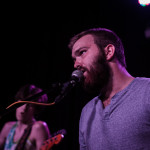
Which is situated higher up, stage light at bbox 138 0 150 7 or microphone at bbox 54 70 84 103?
stage light at bbox 138 0 150 7

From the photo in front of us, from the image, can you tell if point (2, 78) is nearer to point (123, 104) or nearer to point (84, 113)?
point (84, 113)

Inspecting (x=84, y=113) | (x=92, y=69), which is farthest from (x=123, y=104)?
(x=84, y=113)

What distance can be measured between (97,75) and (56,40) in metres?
2.63

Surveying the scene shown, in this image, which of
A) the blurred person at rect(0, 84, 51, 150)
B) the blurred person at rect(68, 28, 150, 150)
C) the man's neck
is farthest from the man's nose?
the blurred person at rect(0, 84, 51, 150)

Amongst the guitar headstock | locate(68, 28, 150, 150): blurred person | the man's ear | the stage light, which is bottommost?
the guitar headstock

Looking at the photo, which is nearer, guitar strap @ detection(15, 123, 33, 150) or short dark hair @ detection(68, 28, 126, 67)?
short dark hair @ detection(68, 28, 126, 67)

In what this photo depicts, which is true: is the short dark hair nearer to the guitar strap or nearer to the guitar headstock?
the guitar headstock

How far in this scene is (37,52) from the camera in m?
4.43

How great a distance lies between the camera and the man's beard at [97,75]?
73.7 inches

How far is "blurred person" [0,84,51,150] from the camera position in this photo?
3047mm

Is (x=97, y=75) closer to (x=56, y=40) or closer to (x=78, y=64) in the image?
(x=78, y=64)

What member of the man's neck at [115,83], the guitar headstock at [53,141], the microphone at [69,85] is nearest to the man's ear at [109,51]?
the man's neck at [115,83]

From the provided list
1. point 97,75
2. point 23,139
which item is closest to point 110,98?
point 97,75

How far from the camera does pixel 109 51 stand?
206 centimetres
